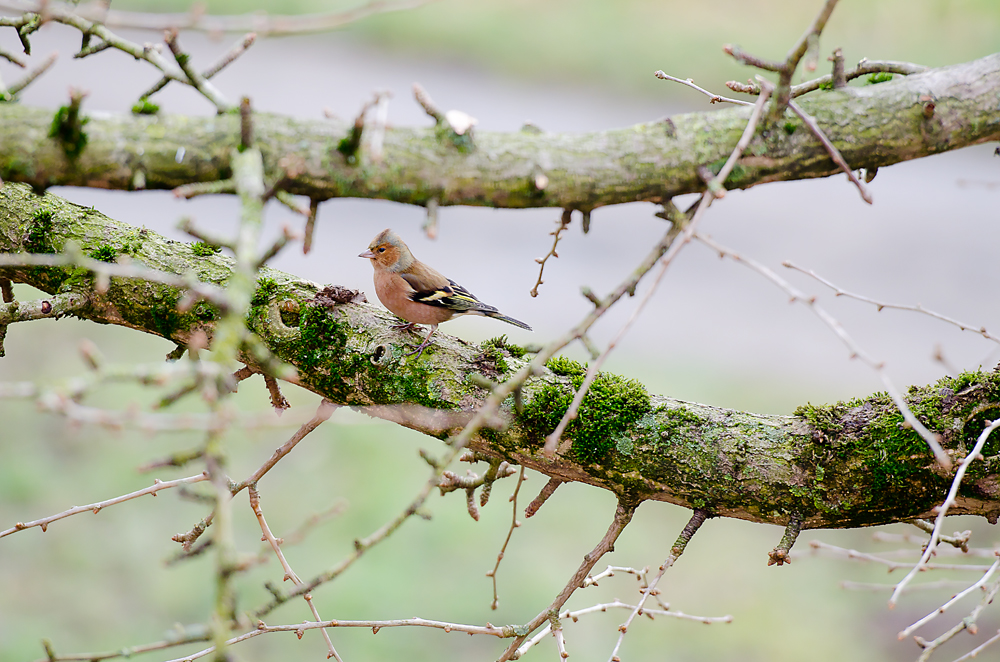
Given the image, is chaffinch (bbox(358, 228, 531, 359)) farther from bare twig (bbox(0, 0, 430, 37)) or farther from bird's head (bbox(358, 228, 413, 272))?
bare twig (bbox(0, 0, 430, 37))

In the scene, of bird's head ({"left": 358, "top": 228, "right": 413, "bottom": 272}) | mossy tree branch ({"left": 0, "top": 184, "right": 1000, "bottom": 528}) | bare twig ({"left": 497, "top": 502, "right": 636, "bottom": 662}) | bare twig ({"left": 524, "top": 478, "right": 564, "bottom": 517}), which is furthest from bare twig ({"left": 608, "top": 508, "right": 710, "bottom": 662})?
bird's head ({"left": 358, "top": 228, "right": 413, "bottom": 272})

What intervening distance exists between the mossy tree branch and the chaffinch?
0.79m

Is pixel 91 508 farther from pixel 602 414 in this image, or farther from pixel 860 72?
pixel 860 72

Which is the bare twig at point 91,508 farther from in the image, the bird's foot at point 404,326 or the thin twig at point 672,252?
the thin twig at point 672,252

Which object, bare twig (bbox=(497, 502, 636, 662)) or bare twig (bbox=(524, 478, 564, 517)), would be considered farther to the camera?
bare twig (bbox=(524, 478, 564, 517))

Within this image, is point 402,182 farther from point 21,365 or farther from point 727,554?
point 21,365

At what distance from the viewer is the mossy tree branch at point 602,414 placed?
2.74 metres

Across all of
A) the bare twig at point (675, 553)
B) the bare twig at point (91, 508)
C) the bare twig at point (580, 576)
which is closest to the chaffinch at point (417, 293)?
the bare twig at point (580, 576)

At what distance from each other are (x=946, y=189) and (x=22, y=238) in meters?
10.4

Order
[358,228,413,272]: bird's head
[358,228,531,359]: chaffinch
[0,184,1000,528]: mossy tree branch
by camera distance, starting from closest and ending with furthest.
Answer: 1. [0,184,1000,528]: mossy tree branch
2. [358,228,531,359]: chaffinch
3. [358,228,413,272]: bird's head

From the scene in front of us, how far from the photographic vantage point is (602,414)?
2865 mm

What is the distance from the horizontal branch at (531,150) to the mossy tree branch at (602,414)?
0.72 metres

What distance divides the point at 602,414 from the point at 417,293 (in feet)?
4.71

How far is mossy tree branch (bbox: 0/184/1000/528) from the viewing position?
274cm
